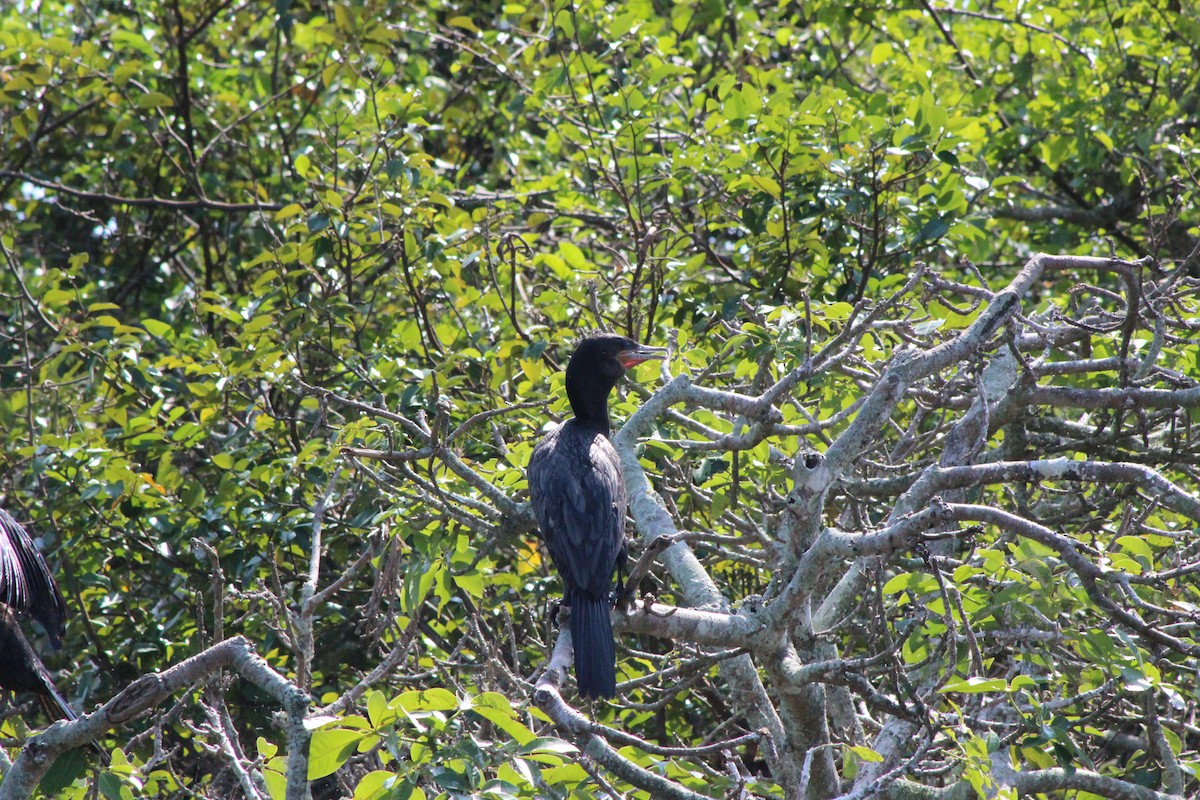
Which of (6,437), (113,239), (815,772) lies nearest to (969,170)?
(815,772)

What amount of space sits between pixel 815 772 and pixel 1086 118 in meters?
3.86

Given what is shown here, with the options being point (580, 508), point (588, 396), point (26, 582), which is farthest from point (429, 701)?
point (26, 582)

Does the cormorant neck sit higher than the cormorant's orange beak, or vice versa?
the cormorant's orange beak

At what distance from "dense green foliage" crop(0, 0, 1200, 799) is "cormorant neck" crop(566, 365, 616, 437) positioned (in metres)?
0.16

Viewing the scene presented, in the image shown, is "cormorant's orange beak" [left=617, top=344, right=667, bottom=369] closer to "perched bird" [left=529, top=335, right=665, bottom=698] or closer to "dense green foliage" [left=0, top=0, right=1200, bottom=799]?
"perched bird" [left=529, top=335, right=665, bottom=698]

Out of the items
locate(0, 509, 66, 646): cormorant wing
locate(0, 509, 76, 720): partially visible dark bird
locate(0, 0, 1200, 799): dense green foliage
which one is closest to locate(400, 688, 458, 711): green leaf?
locate(0, 0, 1200, 799): dense green foliage

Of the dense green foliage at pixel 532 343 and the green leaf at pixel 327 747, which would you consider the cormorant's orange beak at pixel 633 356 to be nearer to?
the dense green foliage at pixel 532 343

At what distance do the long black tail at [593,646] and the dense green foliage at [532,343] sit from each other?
17cm

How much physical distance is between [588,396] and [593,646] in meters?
1.20

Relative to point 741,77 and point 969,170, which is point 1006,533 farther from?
point 741,77

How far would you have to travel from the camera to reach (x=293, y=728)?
7.99ft

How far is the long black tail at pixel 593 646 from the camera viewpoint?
10.7 ft

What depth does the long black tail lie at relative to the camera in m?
3.26

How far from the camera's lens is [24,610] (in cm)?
442
